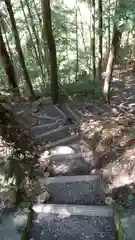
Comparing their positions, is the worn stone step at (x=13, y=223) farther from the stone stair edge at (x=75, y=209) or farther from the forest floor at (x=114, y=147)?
the forest floor at (x=114, y=147)

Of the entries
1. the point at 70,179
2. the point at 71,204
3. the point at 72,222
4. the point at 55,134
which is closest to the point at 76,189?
the point at 70,179

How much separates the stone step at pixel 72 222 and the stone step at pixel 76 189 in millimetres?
299

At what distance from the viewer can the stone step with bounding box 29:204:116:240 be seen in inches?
135

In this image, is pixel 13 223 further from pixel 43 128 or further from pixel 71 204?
pixel 43 128

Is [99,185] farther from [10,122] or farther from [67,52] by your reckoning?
[67,52]

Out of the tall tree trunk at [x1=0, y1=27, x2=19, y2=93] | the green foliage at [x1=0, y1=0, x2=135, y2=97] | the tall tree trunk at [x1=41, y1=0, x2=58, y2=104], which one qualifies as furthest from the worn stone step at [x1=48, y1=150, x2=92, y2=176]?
the tall tree trunk at [x1=0, y1=27, x2=19, y2=93]

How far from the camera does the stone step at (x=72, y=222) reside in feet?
11.3

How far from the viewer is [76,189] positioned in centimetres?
420

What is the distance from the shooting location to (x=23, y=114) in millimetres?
7363

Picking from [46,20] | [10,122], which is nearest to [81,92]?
[46,20]

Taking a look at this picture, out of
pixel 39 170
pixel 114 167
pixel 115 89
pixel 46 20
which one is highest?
pixel 46 20

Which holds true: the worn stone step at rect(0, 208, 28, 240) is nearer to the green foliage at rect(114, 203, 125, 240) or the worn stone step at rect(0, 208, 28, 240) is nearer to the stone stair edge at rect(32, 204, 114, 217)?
the stone stair edge at rect(32, 204, 114, 217)

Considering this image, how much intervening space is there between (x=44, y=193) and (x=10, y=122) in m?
1.66

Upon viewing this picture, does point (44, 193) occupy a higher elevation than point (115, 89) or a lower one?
higher
